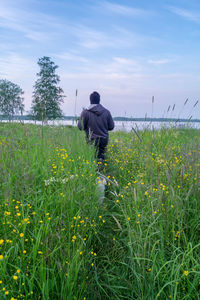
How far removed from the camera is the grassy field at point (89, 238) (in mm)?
1871

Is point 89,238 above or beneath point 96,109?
beneath

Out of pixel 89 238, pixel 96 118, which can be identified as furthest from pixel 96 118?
pixel 89 238

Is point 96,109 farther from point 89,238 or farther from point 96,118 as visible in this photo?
point 89,238

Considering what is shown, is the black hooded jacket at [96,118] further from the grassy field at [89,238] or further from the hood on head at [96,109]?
the grassy field at [89,238]

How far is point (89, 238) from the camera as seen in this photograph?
2686mm

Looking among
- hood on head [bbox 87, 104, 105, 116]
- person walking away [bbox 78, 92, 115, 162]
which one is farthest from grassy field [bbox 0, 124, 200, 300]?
hood on head [bbox 87, 104, 105, 116]

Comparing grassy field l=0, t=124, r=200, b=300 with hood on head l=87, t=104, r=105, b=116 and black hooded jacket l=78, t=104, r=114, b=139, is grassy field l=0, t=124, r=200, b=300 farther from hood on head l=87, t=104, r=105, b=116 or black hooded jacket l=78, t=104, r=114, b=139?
hood on head l=87, t=104, r=105, b=116

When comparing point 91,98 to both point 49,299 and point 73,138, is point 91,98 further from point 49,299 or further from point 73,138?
point 49,299

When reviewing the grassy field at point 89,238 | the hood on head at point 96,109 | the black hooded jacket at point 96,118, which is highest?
the hood on head at point 96,109

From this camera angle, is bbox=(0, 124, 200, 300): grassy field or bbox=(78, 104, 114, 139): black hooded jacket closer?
bbox=(0, 124, 200, 300): grassy field

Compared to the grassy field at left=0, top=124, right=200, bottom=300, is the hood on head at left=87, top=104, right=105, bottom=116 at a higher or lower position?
higher

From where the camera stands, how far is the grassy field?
1871 mm

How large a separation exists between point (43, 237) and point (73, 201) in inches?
29.0

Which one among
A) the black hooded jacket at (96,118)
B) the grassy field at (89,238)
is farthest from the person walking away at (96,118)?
the grassy field at (89,238)
